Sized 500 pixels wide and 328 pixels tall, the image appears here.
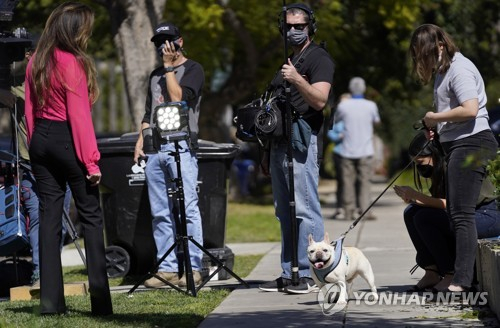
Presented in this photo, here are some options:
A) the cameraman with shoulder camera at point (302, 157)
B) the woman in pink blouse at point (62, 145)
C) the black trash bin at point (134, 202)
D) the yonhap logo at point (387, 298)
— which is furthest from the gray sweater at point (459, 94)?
the black trash bin at point (134, 202)

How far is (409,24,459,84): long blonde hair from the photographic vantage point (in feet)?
25.3

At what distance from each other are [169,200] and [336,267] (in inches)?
86.5

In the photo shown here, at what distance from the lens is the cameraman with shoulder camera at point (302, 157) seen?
838 centimetres

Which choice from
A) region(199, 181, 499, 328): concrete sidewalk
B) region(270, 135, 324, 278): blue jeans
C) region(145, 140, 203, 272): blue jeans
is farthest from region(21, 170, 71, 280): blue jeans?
region(270, 135, 324, 278): blue jeans

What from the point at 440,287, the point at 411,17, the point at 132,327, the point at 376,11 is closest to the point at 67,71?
the point at 132,327

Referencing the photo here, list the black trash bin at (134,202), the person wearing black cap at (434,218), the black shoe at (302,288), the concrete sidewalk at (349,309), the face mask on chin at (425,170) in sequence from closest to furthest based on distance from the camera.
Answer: the concrete sidewalk at (349,309), the person wearing black cap at (434,218), the face mask on chin at (425,170), the black shoe at (302,288), the black trash bin at (134,202)

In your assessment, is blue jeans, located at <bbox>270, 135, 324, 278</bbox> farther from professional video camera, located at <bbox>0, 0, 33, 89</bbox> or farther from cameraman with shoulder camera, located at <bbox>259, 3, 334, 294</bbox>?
professional video camera, located at <bbox>0, 0, 33, 89</bbox>

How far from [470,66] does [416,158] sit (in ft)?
2.62

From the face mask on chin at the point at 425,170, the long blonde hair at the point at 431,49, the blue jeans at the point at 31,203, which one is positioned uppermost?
the long blonde hair at the point at 431,49

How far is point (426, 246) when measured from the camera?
8.08 meters

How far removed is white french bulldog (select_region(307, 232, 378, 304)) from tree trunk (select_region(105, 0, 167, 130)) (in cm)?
760

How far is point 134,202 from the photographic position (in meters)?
10.1

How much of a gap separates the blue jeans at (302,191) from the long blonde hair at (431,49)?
1.09 metres

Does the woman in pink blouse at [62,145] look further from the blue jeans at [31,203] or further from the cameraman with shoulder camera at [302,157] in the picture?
the blue jeans at [31,203]
